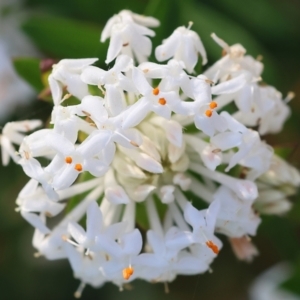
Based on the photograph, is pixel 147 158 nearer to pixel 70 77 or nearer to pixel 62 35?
pixel 70 77

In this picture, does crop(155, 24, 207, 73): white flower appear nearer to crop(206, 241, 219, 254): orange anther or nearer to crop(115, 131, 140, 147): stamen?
crop(115, 131, 140, 147): stamen

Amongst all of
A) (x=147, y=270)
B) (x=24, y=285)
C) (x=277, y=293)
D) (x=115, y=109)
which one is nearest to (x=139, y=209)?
(x=147, y=270)

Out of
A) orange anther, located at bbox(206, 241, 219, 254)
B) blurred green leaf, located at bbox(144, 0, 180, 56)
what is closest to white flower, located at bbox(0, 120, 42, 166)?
blurred green leaf, located at bbox(144, 0, 180, 56)

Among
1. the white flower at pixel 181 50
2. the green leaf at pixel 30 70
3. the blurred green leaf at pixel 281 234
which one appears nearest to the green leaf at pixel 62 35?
the green leaf at pixel 30 70

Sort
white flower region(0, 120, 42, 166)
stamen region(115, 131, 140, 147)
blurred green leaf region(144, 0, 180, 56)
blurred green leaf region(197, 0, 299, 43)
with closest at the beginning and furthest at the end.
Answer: stamen region(115, 131, 140, 147) → white flower region(0, 120, 42, 166) → blurred green leaf region(144, 0, 180, 56) → blurred green leaf region(197, 0, 299, 43)

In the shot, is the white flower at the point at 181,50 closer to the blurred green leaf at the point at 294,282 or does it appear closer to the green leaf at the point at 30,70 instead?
the green leaf at the point at 30,70
